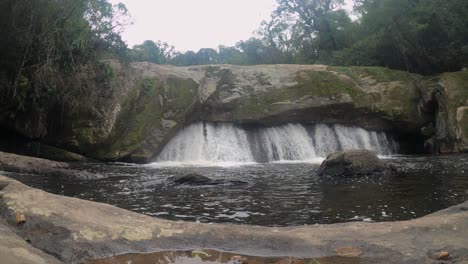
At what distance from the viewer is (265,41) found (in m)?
54.7

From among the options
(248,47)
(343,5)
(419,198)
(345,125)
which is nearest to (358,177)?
(419,198)

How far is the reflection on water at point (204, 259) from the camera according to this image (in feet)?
14.5

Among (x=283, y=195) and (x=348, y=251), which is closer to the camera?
(x=348, y=251)

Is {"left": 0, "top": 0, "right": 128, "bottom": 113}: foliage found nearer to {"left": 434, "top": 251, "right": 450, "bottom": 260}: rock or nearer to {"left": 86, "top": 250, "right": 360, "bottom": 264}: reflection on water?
{"left": 86, "top": 250, "right": 360, "bottom": 264}: reflection on water

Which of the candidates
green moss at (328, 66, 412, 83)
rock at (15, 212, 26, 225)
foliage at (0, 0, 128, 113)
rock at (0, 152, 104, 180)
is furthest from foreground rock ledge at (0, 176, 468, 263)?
green moss at (328, 66, 412, 83)

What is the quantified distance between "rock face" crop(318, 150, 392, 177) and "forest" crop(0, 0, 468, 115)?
11.2 metres

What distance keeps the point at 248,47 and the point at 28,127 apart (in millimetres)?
43152

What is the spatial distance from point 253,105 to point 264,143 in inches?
89.6

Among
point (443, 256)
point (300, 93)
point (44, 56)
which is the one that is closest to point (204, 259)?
point (443, 256)

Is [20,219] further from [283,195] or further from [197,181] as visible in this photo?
[197,181]

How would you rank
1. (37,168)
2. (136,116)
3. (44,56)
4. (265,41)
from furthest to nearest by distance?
(265,41)
(136,116)
(44,56)
(37,168)

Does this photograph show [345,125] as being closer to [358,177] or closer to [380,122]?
[380,122]

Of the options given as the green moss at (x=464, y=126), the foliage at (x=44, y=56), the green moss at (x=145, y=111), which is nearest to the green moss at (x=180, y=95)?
the green moss at (x=145, y=111)

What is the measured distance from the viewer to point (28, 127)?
18.7 m
